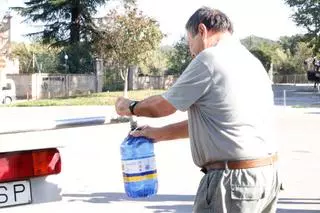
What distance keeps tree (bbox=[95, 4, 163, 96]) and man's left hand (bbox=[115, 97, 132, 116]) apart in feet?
109

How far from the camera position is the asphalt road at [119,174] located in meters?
3.76

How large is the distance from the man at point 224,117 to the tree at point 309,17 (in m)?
50.8

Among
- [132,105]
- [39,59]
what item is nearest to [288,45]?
[39,59]

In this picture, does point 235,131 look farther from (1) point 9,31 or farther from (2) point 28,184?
(1) point 9,31

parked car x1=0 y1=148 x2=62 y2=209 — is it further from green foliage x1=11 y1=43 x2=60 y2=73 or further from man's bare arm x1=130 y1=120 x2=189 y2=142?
green foliage x1=11 y1=43 x2=60 y2=73

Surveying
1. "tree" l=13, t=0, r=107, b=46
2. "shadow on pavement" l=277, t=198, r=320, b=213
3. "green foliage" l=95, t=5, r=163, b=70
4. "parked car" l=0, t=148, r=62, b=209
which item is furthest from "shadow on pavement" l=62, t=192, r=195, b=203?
"tree" l=13, t=0, r=107, b=46

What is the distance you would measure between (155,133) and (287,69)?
251 ft

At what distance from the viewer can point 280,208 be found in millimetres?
7301

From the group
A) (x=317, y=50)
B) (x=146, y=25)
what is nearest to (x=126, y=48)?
(x=146, y=25)

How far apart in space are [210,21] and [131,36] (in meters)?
34.5

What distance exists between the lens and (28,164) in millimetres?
3732

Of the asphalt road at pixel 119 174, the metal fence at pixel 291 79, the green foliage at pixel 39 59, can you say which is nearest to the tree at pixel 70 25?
the green foliage at pixel 39 59

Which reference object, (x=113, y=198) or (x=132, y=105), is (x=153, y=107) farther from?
(x=113, y=198)

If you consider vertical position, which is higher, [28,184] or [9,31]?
[9,31]
